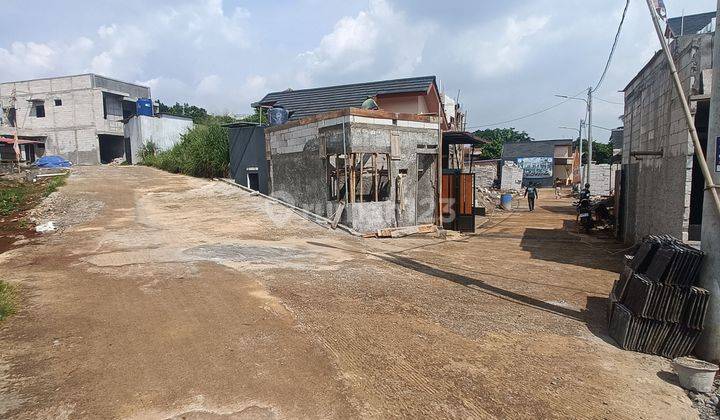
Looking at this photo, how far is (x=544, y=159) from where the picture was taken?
48406 millimetres

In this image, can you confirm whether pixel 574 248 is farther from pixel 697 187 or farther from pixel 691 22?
pixel 691 22

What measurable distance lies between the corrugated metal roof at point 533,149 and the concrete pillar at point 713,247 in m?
47.3

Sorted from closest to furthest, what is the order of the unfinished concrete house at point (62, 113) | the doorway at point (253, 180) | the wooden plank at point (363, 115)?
the wooden plank at point (363, 115), the doorway at point (253, 180), the unfinished concrete house at point (62, 113)

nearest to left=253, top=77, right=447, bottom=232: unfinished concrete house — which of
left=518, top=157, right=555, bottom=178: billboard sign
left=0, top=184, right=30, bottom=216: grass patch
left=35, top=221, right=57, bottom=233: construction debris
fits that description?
left=35, top=221, right=57, bottom=233: construction debris

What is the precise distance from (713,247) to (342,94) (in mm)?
16770

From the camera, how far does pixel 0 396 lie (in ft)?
10.5

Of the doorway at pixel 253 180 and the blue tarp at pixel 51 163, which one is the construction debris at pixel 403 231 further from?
the blue tarp at pixel 51 163

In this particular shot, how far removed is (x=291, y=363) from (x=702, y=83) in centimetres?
768

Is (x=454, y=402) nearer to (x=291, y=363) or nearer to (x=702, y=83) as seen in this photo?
(x=291, y=363)

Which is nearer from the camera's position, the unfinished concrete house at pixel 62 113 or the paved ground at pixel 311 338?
the paved ground at pixel 311 338

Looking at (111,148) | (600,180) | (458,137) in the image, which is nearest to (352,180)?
(458,137)

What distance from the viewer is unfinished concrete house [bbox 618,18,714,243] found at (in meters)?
7.10

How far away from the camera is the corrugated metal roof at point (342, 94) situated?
18594 mm

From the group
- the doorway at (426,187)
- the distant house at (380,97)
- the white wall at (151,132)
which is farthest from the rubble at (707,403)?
the white wall at (151,132)
